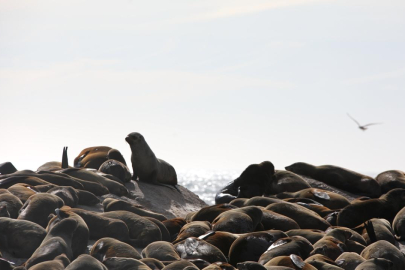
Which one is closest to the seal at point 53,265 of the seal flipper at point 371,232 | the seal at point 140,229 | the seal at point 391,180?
the seal at point 140,229

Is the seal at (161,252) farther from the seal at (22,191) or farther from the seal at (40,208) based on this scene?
the seal at (22,191)

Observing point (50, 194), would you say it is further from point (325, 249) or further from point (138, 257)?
point (325, 249)

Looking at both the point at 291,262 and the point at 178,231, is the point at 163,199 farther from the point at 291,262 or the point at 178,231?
the point at 291,262

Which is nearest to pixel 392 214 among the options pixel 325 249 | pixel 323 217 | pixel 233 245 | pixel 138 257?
pixel 323 217

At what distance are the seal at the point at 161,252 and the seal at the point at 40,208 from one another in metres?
1.72

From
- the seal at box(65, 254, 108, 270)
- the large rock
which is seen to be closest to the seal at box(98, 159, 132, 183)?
the large rock

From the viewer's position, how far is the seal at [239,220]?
900 cm

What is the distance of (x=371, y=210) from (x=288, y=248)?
3716 millimetres

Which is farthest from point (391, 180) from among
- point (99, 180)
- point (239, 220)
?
point (239, 220)

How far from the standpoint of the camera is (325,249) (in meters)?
→ 8.12

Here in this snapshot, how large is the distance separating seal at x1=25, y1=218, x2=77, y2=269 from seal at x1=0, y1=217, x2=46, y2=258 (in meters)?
0.31

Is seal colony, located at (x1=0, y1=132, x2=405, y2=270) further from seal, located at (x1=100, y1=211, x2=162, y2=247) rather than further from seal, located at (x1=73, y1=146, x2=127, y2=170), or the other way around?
seal, located at (x1=73, y1=146, x2=127, y2=170)

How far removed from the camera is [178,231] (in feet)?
31.5

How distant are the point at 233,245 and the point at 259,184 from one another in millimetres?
6551
